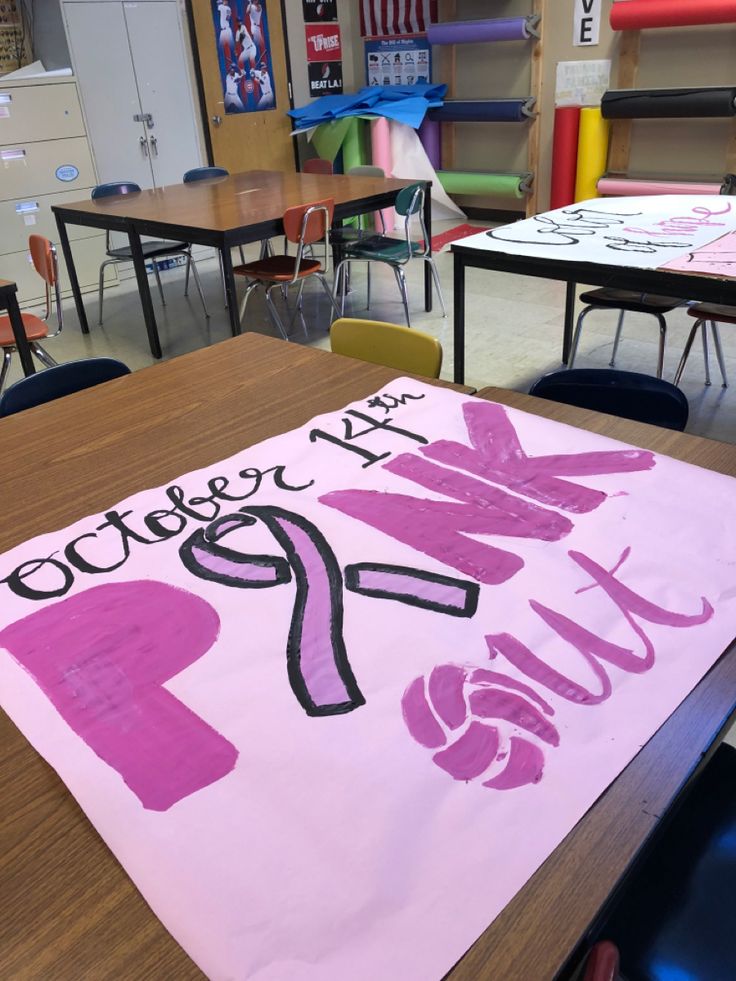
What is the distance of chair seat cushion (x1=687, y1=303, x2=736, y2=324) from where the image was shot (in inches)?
110

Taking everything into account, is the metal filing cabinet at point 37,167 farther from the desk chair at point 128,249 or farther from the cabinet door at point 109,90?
the desk chair at point 128,249

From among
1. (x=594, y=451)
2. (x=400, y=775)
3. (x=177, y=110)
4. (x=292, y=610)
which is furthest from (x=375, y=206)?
(x=400, y=775)

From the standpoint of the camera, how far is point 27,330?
10.8 feet

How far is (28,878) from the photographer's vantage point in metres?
0.64

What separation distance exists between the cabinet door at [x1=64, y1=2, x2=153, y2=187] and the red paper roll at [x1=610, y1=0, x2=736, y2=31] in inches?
137

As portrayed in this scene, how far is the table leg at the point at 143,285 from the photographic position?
12.8ft

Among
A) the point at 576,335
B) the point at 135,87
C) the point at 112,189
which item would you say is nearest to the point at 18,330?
the point at 112,189

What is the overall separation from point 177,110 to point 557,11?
2.99 m

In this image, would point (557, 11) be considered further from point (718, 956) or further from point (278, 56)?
point (718, 956)

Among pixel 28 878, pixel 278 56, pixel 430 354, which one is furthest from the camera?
pixel 278 56

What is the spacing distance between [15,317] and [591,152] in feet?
14.9

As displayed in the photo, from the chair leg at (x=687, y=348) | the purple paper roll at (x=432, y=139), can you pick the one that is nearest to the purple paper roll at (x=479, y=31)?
the purple paper roll at (x=432, y=139)

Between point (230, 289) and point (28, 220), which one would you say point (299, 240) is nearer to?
point (230, 289)

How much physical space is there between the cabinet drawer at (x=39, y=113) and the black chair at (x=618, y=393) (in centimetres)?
466
